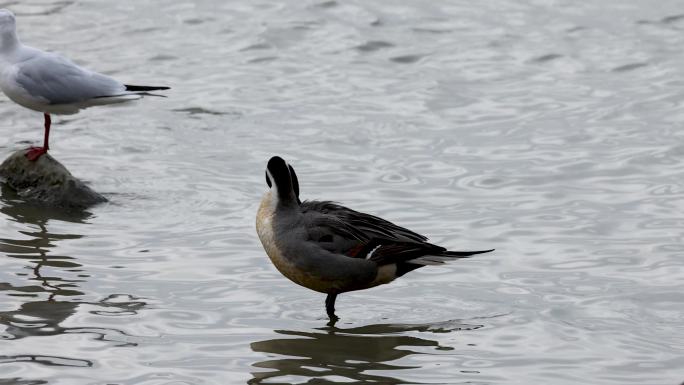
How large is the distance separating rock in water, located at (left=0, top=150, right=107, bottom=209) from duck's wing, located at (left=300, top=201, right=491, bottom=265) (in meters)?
3.22

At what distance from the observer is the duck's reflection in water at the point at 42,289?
794cm

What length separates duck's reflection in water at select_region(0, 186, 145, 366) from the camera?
794 cm

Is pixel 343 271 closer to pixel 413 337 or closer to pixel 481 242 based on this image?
pixel 413 337

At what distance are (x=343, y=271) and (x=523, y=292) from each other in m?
1.65

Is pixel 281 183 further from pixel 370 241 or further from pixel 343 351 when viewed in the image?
pixel 343 351

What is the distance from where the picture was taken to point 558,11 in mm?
18344

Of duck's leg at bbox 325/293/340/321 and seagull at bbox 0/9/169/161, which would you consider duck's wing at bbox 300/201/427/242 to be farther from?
seagull at bbox 0/9/169/161

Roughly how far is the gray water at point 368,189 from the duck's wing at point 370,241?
1.61 feet

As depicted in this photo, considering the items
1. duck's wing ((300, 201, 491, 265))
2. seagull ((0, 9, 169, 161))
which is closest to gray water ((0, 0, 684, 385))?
duck's wing ((300, 201, 491, 265))

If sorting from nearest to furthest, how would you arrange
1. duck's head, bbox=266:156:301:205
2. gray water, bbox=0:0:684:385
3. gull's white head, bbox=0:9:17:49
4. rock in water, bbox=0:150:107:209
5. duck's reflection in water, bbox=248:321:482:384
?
duck's reflection in water, bbox=248:321:482:384 < gray water, bbox=0:0:684:385 < duck's head, bbox=266:156:301:205 < rock in water, bbox=0:150:107:209 < gull's white head, bbox=0:9:17:49

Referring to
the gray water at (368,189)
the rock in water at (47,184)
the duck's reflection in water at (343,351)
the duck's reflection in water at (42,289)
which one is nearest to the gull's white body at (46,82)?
the rock in water at (47,184)

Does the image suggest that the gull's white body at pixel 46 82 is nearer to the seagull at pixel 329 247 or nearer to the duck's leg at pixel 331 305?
the seagull at pixel 329 247

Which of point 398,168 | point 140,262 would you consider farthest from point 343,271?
point 398,168

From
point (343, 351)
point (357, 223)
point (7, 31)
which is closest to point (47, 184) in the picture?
point (7, 31)
